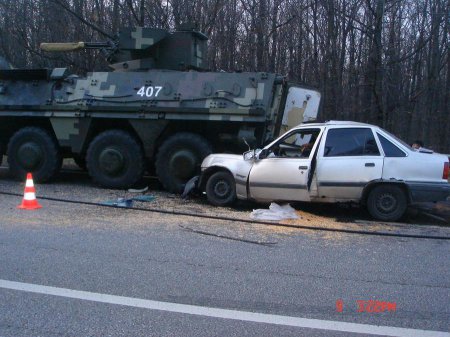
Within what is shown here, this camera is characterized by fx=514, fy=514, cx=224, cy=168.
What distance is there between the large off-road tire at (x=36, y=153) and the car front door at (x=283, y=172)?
543 cm

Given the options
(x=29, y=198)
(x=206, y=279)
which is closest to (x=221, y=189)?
(x=29, y=198)

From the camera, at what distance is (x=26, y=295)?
4676mm

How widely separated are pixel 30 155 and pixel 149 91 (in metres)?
3.31

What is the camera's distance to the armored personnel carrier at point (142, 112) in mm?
10789

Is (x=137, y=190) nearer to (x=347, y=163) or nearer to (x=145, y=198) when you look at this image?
(x=145, y=198)

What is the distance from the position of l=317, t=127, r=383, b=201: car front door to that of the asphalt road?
4.22 feet

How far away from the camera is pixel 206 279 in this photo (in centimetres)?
527

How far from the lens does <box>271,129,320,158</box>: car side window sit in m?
9.05

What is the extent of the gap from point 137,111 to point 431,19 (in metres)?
13.3

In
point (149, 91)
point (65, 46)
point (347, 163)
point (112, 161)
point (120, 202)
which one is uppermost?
point (65, 46)

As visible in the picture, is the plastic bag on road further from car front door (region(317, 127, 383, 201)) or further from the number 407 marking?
the number 407 marking

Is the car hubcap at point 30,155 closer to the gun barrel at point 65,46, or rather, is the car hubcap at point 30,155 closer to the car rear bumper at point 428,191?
the gun barrel at point 65,46

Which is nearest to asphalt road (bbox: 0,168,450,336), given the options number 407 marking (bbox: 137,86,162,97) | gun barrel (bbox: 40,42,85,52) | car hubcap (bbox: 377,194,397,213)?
car hubcap (bbox: 377,194,397,213)

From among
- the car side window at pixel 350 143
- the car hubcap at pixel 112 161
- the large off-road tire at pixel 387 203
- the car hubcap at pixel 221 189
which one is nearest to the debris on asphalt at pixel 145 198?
the car hubcap at pixel 112 161
